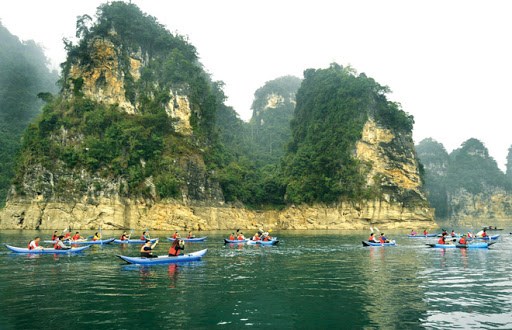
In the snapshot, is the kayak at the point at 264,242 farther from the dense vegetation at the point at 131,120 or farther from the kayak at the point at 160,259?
the dense vegetation at the point at 131,120

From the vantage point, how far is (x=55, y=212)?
5000 cm

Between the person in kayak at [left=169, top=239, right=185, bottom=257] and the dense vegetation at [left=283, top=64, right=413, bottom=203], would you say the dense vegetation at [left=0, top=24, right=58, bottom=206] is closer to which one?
the dense vegetation at [left=283, top=64, right=413, bottom=203]

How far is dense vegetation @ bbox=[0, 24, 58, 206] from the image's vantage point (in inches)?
2629

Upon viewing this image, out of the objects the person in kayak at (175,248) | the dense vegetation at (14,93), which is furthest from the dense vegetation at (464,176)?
the person in kayak at (175,248)

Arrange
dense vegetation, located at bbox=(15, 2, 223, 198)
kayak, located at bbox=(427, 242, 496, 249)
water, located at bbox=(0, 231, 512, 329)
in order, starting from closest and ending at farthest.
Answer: water, located at bbox=(0, 231, 512, 329), kayak, located at bbox=(427, 242, 496, 249), dense vegetation, located at bbox=(15, 2, 223, 198)

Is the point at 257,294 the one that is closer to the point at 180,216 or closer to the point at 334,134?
the point at 180,216

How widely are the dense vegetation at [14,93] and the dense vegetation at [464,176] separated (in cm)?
10096

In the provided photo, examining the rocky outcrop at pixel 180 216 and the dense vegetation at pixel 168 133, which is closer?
the rocky outcrop at pixel 180 216

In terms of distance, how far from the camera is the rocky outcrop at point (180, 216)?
49969 mm

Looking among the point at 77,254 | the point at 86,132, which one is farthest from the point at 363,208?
the point at 77,254

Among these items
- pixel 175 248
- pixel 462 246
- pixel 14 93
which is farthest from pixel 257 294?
pixel 14 93

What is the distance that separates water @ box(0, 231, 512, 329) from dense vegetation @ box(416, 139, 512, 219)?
10406 centimetres

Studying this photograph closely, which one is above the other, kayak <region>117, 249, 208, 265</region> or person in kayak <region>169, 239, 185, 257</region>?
person in kayak <region>169, 239, 185, 257</region>

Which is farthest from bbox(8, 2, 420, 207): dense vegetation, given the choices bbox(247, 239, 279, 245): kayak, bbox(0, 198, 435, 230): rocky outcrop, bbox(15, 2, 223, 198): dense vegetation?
bbox(247, 239, 279, 245): kayak
